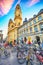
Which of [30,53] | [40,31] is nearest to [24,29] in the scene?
[40,31]

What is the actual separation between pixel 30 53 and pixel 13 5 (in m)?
1.10

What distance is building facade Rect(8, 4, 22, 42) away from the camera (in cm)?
236

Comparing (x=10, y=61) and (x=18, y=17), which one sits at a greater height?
(x=18, y=17)

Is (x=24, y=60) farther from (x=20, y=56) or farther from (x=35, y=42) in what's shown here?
(x=35, y=42)

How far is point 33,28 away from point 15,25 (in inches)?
15.8

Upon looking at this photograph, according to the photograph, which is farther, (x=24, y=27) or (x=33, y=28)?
(x=24, y=27)

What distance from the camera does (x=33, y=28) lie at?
7.27 feet

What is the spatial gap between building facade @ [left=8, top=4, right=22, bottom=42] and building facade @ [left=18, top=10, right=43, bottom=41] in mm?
90

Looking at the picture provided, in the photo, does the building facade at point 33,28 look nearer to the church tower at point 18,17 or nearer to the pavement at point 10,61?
the church tower at point 18,17

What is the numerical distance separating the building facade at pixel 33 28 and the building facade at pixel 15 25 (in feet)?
0.30

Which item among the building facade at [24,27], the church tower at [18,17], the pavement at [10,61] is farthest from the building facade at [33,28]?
the pavement at [10,61]

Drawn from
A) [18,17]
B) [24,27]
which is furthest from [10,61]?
[18,17]

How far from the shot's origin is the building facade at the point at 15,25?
7.75 feet

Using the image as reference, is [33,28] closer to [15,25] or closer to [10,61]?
[15,25]
